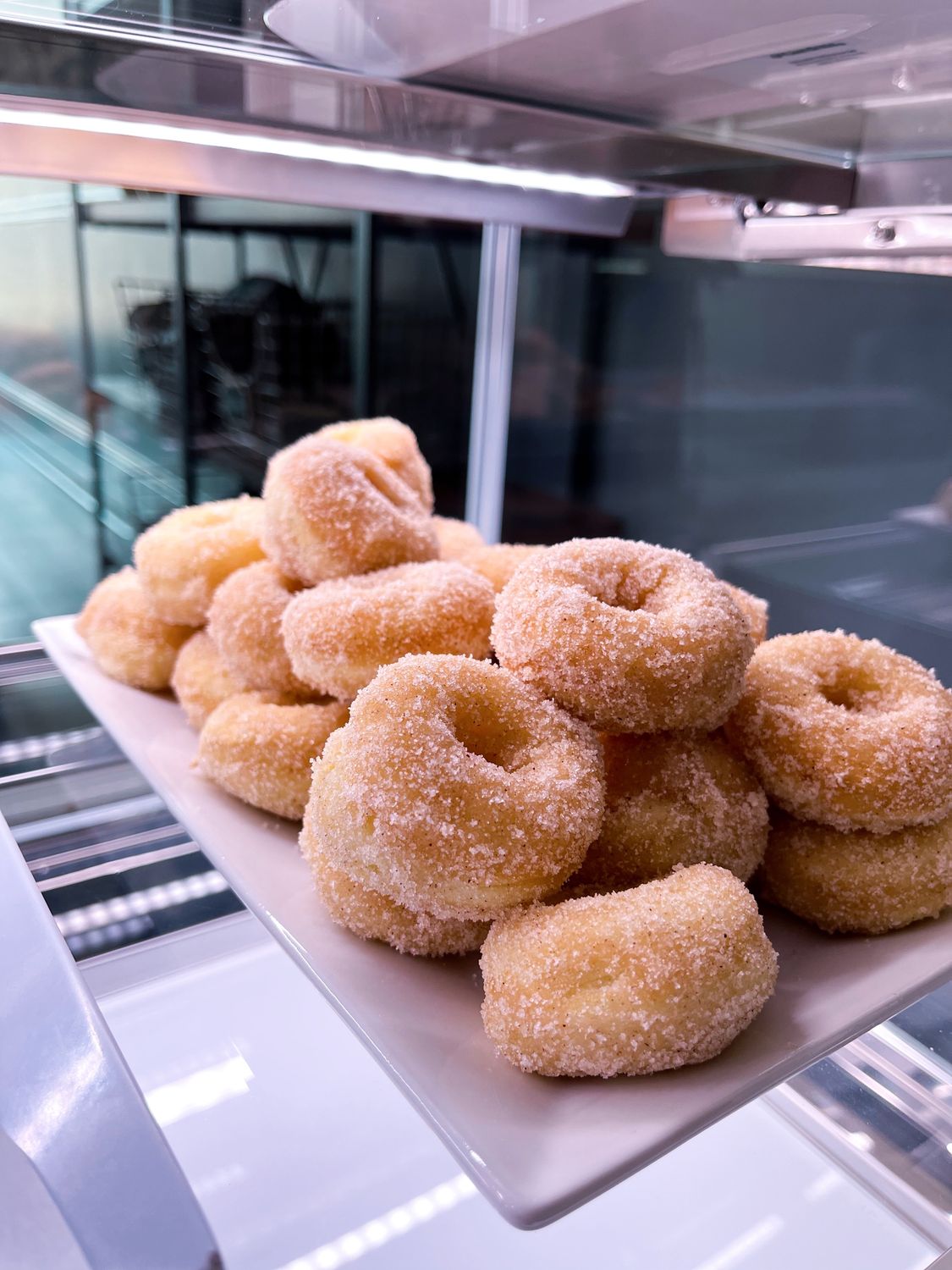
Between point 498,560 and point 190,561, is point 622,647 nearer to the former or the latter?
point 498,560

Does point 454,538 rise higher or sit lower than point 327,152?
lower

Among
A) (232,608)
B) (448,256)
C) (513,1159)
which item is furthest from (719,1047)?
(448,256)

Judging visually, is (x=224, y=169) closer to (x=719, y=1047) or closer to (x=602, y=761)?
(x=602, y=761)

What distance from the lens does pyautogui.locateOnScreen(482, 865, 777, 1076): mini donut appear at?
54 centimetres

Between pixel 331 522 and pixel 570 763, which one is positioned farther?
pixel 331 522

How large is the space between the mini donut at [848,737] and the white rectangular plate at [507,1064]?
9 centimetres

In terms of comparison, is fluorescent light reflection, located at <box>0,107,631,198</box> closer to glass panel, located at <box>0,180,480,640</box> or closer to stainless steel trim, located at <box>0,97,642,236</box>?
stainless steel trim, located at <box>0,97,642,236</box>

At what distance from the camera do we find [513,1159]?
0.51m

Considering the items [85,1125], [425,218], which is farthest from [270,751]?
[425,218]

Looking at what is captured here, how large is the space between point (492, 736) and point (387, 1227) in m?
0.35

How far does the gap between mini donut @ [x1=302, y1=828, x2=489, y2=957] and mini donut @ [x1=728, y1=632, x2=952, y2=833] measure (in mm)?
235

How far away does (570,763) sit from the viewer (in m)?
0.62

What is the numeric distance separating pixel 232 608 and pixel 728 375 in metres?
1.54

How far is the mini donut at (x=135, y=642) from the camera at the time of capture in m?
1.01
